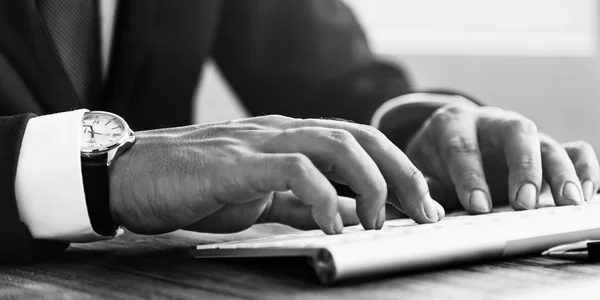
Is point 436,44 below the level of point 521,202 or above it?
below

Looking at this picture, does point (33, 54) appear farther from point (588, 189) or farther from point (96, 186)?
point (588, 189)

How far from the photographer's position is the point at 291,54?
1990 mm

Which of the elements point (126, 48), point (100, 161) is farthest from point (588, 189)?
point (126, 48)

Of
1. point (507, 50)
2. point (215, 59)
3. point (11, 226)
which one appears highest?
point (11, 226)

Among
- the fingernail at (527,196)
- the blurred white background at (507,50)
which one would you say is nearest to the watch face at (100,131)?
the fingernail at (527,196)

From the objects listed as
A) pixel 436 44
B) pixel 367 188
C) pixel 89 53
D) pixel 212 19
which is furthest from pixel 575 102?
pixel 367 188

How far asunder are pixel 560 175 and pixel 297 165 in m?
0.40

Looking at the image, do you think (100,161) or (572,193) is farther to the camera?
(572,193)

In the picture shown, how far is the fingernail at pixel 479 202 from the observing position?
784 mm

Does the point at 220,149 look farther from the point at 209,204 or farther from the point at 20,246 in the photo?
the point at 20,246

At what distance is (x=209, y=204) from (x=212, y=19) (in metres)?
1.18

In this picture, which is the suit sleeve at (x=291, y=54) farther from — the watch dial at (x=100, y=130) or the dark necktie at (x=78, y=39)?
the watch dial at (x=100, y=130)

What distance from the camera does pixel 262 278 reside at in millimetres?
511

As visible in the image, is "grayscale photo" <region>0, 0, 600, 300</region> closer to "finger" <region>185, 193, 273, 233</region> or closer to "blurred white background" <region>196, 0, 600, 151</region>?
"finger" <region>185, 193, 273, 233</region>
